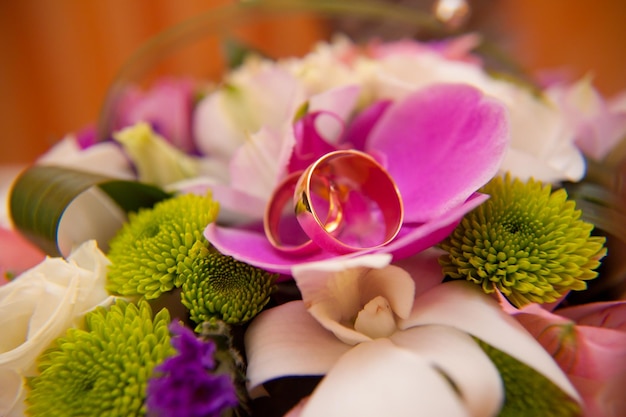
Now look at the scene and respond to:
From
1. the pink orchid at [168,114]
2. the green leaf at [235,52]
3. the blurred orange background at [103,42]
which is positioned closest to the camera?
the pink orchid at [168,114]

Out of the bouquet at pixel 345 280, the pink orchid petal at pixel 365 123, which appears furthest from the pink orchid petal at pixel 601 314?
the pink orchid petal at pixel 365 123

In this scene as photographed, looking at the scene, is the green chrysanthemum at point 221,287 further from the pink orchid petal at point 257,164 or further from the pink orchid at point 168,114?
the pink orchid at point 168,114

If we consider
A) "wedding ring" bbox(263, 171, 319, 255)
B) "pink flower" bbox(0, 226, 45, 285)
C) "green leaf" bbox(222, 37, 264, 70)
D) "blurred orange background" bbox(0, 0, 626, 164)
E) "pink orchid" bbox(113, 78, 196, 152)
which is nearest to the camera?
"wedding ring" bbox(263, 171, 319, 255)

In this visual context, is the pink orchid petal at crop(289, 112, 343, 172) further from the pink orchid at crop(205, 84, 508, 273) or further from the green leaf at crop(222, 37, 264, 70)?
the green leaf at crop(222, 37, 264, 70)

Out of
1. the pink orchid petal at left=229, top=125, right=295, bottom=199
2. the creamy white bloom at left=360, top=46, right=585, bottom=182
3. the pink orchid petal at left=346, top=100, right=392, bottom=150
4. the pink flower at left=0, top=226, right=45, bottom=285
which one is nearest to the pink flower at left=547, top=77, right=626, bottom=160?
the creamy white bloom at left=360, top=46, right=585, bottom=182

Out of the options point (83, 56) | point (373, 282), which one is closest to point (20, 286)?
point (373, 282)
